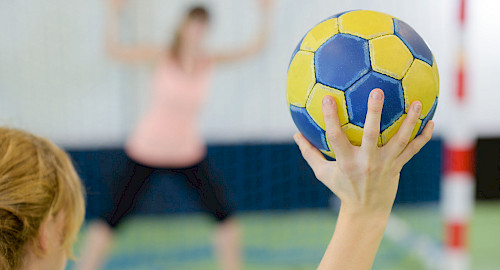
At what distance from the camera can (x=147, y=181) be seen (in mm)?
2451

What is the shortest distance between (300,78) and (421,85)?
0.68 ft

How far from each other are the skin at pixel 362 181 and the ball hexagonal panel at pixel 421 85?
117 millimetres

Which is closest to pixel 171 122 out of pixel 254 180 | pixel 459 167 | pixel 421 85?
pixel 459 167

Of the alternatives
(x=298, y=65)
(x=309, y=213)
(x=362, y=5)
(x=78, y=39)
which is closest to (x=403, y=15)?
(x=362, y=5)

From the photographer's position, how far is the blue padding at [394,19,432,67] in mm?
875

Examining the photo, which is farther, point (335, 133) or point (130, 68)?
point (130, 68)

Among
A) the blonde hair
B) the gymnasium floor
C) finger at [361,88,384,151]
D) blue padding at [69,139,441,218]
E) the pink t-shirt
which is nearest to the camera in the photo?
finger at [361,88,384,151]

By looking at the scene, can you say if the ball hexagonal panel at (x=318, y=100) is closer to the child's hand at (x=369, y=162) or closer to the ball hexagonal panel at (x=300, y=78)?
the ball hexagonal panel at (x=300, y=78)

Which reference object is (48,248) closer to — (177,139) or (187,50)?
(177,139)

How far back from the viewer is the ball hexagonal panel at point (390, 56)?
2.77 ft

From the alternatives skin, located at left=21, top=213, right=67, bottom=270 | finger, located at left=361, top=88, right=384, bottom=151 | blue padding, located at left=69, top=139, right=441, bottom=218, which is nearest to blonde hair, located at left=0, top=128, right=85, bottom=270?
skin, located at left=21, top=213, right=67, bottom=270

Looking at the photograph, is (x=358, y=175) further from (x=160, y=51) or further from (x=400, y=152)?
(x=160, y=51)

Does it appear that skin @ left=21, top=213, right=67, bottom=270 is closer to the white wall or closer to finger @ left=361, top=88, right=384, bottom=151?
finger @ left=361, top=88, right=384, bottom=151

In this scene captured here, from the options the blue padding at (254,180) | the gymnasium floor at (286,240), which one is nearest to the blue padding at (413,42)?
the gymnasium floor at (286,240)
